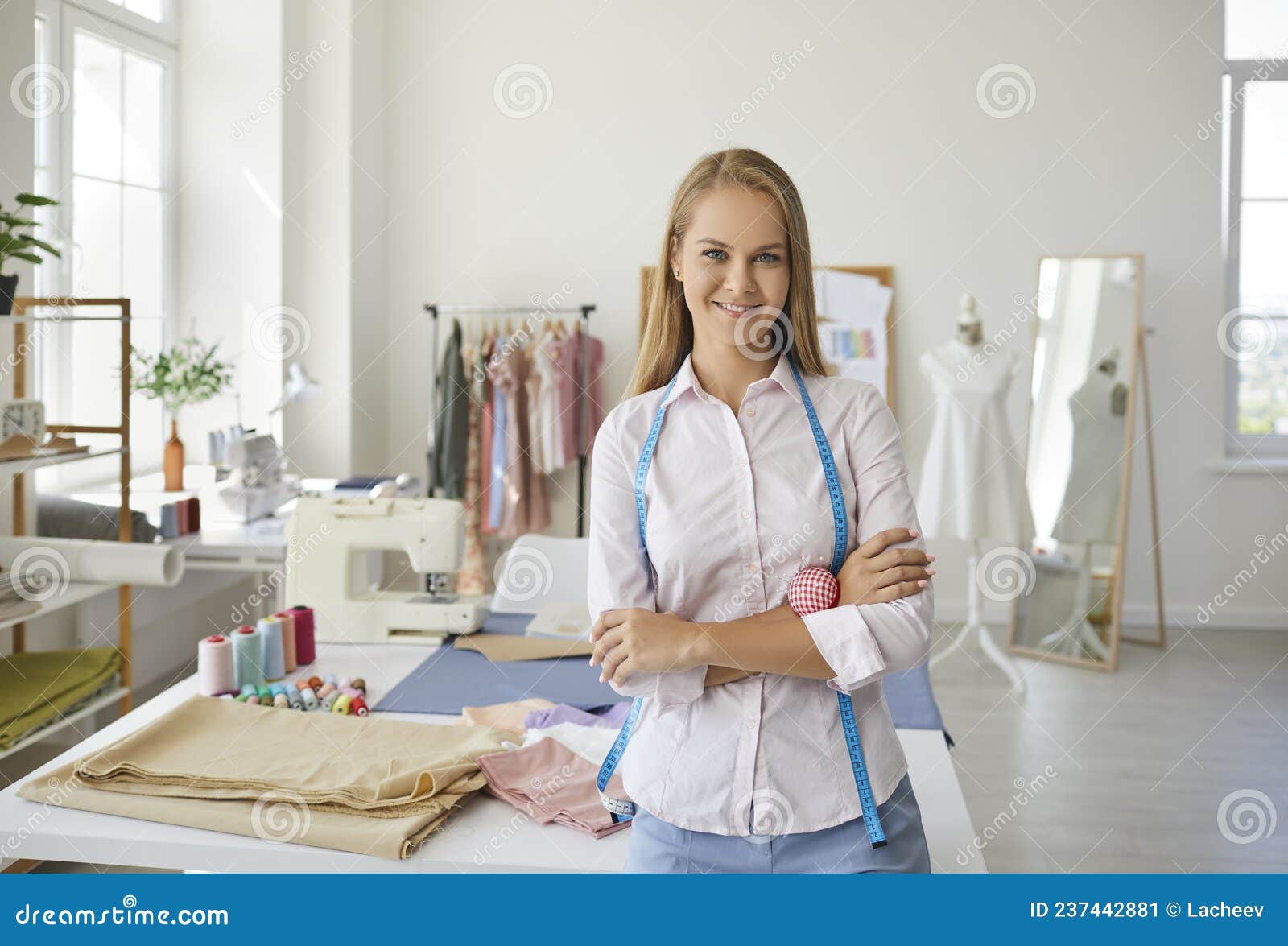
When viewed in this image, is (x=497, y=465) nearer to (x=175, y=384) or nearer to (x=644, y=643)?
(x=175, y=384)

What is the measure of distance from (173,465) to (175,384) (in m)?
0.34

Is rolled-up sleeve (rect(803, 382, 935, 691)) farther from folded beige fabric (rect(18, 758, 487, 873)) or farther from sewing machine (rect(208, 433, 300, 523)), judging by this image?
sewing machine (rect(208, 433, 300, 523))

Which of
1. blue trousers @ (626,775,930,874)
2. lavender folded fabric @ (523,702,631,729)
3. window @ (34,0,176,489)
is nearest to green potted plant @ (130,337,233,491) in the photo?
window @ (34,0,176,489)

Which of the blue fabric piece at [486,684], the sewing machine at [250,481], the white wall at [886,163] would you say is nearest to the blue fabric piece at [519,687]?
the blue fabric piece at [486,684]

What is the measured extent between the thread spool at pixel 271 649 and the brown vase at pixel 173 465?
2613 mm

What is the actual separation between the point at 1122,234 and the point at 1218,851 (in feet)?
10.9

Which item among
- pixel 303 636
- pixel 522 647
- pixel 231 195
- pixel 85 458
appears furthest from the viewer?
pixel 231 195

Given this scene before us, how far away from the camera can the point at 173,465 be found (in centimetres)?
445

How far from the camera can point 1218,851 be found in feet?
10.3

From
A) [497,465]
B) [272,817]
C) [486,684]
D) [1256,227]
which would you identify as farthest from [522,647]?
[1256,227]

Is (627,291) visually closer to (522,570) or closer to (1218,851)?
(522,570)

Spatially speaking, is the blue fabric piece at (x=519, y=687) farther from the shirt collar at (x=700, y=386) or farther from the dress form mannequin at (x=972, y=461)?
the dress form mannequin at (x=972, y=461)

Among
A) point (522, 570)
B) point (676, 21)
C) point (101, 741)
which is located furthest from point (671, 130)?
point (101, 741)

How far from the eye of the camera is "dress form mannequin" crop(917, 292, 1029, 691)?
4.59 meters
